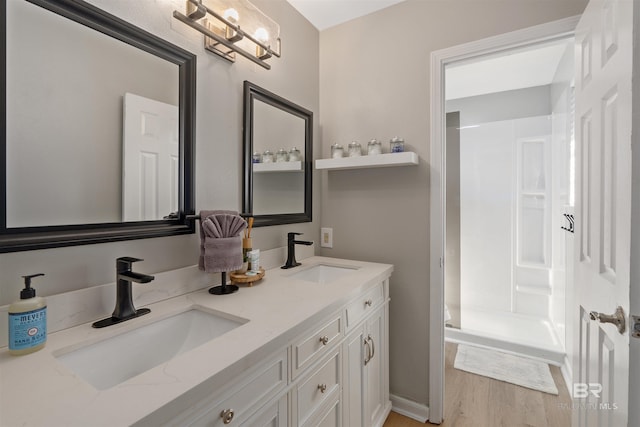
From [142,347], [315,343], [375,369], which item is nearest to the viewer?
[142,347]

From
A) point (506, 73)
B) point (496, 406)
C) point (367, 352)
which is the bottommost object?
point (496, 406)

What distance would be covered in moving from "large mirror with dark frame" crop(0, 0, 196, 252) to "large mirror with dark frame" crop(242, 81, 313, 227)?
1.11ft

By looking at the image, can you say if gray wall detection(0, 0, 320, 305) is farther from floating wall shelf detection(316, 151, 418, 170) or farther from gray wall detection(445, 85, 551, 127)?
gray wall detection(445, 85, 551, 127)

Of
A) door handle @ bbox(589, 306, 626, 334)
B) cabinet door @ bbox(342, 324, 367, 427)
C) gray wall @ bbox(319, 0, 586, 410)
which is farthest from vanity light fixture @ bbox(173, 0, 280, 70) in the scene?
door handle @ bbox(589, 306, 626, 334)

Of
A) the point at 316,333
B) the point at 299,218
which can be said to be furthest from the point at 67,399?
the point at 299,218

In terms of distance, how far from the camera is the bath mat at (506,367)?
1.95 metres

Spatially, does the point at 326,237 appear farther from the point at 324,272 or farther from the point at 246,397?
the point at 246,397

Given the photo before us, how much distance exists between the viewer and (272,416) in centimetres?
81

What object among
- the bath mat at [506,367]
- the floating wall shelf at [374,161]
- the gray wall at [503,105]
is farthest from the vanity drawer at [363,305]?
the gray wall at [503,105]

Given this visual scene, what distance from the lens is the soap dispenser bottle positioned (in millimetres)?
683

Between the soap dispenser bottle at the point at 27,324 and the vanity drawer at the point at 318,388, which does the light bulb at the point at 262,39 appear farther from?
the vanity drawer at the point at 318,388

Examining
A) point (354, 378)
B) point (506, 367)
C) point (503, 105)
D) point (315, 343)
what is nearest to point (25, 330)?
point (315, 343)

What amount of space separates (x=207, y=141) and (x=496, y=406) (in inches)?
84.8

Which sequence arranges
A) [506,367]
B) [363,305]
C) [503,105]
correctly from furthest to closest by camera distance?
[503,105]
[506,367]
[363,305]
